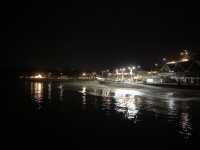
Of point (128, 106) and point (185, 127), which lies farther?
point (128, 106)

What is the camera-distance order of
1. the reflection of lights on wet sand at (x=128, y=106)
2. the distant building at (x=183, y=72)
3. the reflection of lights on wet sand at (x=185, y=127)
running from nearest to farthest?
1. the reflection of lights on wet sand at (x=185, y=127)
2. the reflection of lights on wet sand at (x=128, y=106)
3. the distant building at (x=183, y=72)

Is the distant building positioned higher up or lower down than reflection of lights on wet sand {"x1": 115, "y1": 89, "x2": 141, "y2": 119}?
higher up

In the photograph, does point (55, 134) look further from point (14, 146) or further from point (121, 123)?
point (121, 123)

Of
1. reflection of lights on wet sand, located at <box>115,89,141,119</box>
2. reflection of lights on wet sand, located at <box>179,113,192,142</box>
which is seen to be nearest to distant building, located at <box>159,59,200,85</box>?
reflection of lights on wet sand, located at <box>115,89,141,119</box>

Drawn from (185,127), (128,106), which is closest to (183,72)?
(128,106)

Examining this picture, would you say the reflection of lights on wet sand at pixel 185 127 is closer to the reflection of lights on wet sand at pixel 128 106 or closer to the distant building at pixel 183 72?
the reflection of lights on wet sand at pixel 128 106

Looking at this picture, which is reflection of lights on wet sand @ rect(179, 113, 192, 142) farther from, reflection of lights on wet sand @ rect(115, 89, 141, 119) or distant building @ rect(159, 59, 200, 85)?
distant building @ rect(159, 59, 200, 85)

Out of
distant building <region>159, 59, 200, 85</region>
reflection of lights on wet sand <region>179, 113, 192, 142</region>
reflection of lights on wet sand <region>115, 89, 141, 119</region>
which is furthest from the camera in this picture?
distant building <region>159, 59, 200, 85</region>

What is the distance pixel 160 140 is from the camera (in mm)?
12727

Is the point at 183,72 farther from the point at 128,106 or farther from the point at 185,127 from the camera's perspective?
the point at 185,127

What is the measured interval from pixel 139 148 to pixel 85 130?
4.14m

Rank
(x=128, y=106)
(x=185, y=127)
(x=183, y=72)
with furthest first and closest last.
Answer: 1. (x=183, y=72)
2. (x=128, y=106)
3. (x=185, y=127)

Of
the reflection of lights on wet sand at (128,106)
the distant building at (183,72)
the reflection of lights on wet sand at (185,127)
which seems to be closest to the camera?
the reflection of lights on wet sand at (185,127)

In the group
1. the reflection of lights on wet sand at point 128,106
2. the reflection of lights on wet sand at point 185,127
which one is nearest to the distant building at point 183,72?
the reflection of lights on wet sand at point 128,106
